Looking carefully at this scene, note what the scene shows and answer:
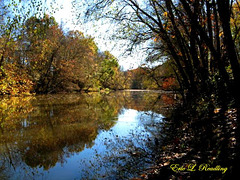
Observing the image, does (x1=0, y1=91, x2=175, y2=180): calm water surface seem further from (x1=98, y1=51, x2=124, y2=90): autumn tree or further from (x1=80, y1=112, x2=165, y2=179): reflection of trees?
(x1=98, y1=51, x2=124, y2=90): autumn tree

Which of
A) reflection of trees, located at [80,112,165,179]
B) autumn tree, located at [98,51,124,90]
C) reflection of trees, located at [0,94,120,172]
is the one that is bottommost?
reflection of trees, located at [80,112,165,179]

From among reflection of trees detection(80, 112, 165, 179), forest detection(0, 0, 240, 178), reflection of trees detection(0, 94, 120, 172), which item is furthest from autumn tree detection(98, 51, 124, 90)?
reflection of trees detection(80, 112, 165, 179)

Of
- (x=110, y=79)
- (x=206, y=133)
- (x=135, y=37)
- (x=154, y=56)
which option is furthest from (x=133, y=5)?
(x=110, y=79)

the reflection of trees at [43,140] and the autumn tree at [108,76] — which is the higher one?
→ the autumn tree at [108,76]

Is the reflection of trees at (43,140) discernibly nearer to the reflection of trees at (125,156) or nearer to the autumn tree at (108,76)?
the reflection of trees at (125,156)

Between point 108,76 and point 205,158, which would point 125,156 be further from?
point 108,76

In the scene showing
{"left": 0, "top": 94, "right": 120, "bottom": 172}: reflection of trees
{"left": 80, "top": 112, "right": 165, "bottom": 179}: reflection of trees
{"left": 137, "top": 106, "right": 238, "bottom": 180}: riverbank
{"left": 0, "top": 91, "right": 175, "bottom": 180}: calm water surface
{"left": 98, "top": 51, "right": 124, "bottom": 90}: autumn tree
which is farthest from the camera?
{"left": 98, "top": 51, "right": 124, "bottom": 90}: autumn tree

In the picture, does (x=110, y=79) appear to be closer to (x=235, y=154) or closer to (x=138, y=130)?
(x=138, y=130)

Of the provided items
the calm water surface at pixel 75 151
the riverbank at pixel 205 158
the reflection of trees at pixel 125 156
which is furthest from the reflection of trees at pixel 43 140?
the riverbank at pixel 205 158

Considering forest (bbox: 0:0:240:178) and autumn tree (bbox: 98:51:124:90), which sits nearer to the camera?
forest (bbox: 0:0:240:178)

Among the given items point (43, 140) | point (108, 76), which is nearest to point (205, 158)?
point (43, 140)

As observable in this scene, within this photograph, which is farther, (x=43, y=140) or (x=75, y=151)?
(x=43, y=140)

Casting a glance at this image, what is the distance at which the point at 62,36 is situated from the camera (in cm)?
3375

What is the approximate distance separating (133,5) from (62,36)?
27605 millimetres
